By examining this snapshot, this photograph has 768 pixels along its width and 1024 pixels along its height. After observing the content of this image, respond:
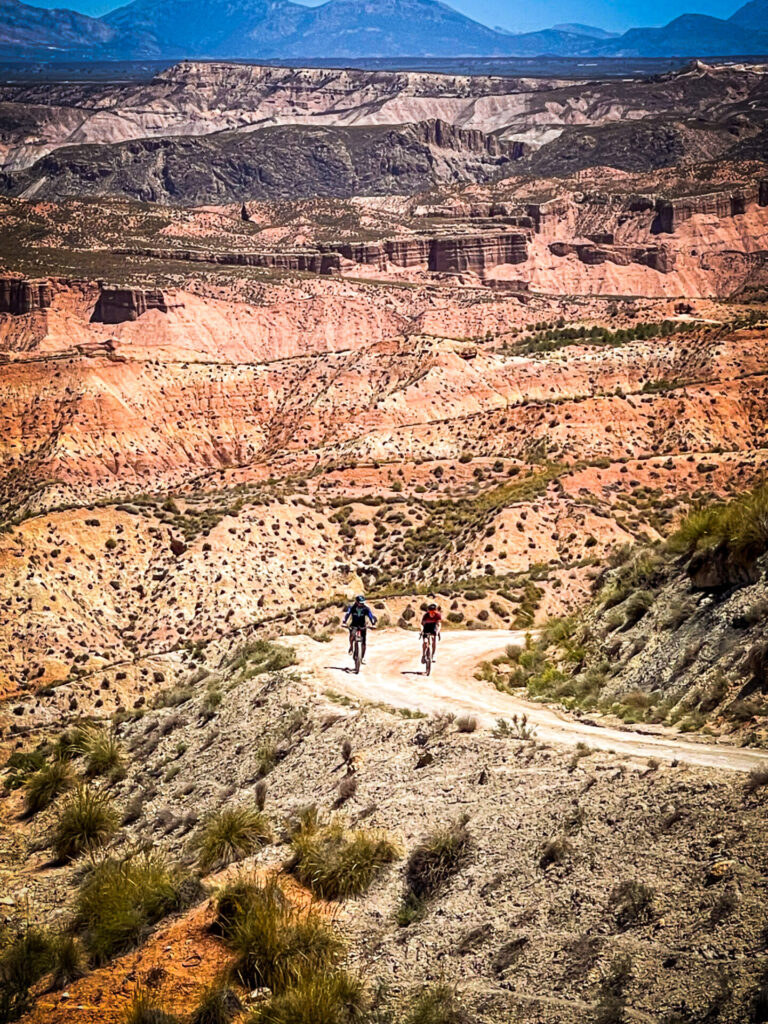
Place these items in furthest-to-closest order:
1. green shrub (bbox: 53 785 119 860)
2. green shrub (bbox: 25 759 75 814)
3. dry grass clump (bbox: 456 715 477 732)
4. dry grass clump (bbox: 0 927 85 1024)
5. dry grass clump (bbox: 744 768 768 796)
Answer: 1. green shrub (bbox: 25 759 75 814)
2. green shrub (bbox: 53 785 119 860)
3. dry grass clump (bbox: 456 715 477 732)
4. dry grass clump (bbox: 0 927 85 1024)
5. dry grass clump (bbox: 744 768 768 796)

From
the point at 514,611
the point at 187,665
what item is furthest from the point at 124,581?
the point at 514,611

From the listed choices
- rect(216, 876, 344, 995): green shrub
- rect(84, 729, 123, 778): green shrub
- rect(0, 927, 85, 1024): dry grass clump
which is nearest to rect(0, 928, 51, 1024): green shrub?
rect(0, 927, 85, 1024): dry grass clump

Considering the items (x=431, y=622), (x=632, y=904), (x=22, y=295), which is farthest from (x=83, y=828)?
(x=22, y=295)

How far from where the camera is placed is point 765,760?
40.5 ft

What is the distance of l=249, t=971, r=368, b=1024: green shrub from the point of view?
10828 mm

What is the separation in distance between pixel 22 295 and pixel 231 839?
3409 inches

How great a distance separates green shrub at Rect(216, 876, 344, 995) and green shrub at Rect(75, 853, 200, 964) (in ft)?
3.10

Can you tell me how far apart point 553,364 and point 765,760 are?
52.3 m

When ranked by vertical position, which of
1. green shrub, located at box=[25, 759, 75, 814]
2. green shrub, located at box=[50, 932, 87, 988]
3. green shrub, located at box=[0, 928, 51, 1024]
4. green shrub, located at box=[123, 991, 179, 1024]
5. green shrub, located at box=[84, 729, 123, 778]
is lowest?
green shrub, located at box=[25, 759, 75, 814]

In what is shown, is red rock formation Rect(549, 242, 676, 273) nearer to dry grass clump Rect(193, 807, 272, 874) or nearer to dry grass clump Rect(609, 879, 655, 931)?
dry grass clump Rect(193, 807, 272, 874)

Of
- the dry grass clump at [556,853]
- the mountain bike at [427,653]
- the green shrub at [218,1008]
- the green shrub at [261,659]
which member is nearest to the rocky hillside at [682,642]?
the mountain bike at [427,653]

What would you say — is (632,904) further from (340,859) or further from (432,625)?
(432,625)

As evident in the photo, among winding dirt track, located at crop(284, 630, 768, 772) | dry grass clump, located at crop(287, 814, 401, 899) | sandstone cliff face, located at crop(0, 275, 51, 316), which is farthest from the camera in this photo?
sandstone cliff face, located at crop(0, 275, 51, 316)

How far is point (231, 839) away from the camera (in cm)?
1483
